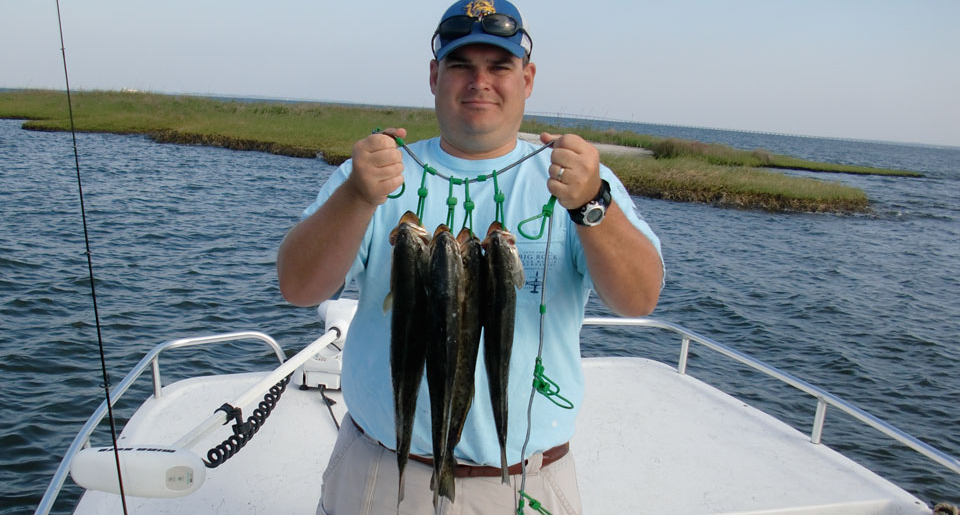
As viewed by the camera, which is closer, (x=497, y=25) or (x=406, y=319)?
(x=406, y=319)

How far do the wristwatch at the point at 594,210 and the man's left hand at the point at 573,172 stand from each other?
4 cm

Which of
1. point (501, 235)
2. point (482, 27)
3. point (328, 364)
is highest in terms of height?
point (482, 27)

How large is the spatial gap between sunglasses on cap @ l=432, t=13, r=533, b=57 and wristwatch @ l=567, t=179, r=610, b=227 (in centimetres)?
77

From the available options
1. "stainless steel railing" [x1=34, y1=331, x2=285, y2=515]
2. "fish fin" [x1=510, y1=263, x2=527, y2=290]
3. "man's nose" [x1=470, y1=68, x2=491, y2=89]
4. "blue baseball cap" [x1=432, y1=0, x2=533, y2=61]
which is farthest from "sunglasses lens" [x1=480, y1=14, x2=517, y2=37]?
"stainless steel railing" [x1=34, y1=331, x2=285, y2=515]

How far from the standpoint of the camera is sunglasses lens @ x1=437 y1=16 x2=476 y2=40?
9.00 ft

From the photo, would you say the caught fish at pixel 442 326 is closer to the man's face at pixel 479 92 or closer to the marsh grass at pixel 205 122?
the man's face at pixel 479 92

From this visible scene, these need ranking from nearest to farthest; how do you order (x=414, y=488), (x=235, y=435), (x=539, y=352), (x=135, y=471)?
(x=539, y=352)
(x=414, y=488)
(x=135, y=471)
(x=235, y=435)

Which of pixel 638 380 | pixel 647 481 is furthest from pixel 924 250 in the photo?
pixel 647 481

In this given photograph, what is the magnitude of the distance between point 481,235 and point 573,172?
0.77 metres

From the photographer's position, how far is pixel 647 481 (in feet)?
17.0

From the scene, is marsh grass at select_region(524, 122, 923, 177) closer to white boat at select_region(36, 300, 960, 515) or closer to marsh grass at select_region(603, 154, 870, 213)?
marsh grass at select_region(603, 154, 870, 213)

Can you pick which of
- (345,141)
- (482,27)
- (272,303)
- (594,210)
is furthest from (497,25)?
(345,141)

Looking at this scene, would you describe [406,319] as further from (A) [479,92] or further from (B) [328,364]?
(B) [328,364]

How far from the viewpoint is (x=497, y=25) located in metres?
2.71
